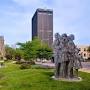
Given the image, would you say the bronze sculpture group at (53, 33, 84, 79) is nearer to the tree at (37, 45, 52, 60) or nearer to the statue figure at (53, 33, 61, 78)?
the statue figure at (53, 33, 61, 78)

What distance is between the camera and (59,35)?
23.3 metres

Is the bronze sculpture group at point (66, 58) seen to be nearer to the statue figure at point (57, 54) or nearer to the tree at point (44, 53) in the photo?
the statue figure at point (57, 54)

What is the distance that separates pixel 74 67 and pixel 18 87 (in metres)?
6.05

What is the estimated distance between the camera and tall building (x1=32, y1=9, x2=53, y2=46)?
176625 mm

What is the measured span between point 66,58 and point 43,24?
164347mm

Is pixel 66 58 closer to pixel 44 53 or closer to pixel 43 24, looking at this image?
pixel 44 53

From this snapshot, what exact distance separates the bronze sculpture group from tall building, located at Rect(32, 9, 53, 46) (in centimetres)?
15045

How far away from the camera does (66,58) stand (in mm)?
22453

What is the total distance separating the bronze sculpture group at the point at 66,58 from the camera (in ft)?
73.7

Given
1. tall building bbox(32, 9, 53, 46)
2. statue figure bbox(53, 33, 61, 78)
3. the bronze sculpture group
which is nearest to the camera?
the bronze sculpture group

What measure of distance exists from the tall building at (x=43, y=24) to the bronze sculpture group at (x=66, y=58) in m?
150

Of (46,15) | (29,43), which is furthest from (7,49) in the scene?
(46,15)

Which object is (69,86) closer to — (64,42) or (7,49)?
(64,42)

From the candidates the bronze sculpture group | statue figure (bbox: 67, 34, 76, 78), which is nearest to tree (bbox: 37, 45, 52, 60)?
the bronze sculpture group
